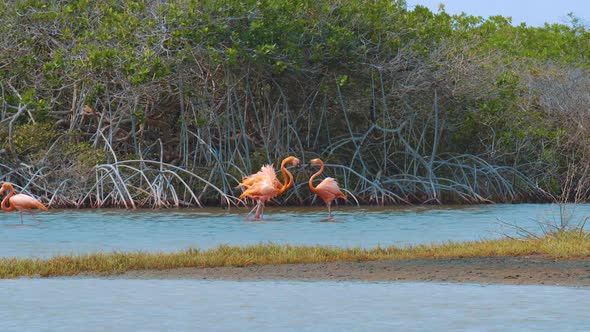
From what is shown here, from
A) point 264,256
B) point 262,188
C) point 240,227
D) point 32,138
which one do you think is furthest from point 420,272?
point 32,138

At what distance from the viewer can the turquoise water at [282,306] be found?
10.3 metres

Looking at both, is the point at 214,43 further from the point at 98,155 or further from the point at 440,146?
the point at 440,146

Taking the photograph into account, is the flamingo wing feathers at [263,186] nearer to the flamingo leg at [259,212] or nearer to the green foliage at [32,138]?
the flamingo leg at [259,212]

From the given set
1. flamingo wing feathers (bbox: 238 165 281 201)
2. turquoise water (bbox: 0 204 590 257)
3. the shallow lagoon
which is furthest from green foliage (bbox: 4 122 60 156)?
the shallow lagoon

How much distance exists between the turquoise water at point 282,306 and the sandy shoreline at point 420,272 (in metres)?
0.43

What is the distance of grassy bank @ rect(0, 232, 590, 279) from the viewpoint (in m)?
14.0

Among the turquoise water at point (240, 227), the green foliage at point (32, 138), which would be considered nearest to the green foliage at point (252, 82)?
the green foliage at point (32, 138)

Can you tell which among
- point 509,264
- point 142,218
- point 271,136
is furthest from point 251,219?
point 509,264

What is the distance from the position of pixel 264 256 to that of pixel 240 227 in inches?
281

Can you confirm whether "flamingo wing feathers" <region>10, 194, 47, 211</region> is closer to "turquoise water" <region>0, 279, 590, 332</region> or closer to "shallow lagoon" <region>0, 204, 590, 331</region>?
"shallow lagoon" <region>0, 204, 590, 331</region>

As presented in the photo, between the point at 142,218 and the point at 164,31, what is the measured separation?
4.66m

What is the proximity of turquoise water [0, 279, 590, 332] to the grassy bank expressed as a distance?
0.65 meters

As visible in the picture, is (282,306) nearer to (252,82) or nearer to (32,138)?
(32,138)

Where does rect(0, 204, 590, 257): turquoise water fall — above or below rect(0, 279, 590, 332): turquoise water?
above
